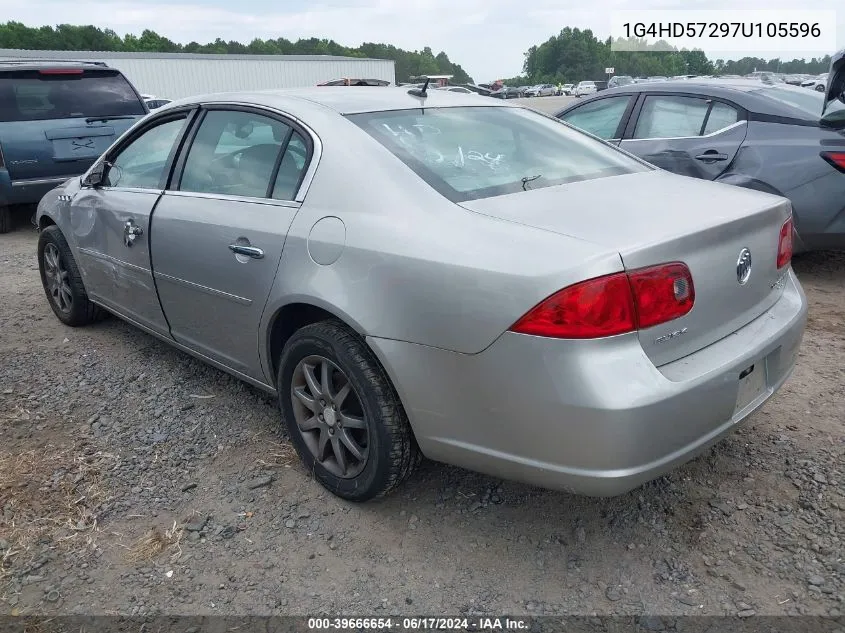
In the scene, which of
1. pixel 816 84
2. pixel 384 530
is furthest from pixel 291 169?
pixel 816 84

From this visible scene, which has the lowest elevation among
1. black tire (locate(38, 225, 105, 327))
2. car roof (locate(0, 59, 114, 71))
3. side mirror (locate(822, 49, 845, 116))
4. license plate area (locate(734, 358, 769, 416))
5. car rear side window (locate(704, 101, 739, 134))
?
black tire (locate(38, 225, 105, 327))

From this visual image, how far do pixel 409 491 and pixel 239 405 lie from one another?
3.89ft

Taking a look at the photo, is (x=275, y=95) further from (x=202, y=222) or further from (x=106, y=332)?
(x=106, y=332)

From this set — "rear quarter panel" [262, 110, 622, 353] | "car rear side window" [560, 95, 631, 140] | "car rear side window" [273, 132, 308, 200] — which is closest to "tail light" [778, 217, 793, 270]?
"rear quarter panel" [262, 110, 622, 353]

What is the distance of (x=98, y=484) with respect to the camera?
294 centimetres

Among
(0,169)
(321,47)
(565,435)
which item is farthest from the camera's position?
(321,47)

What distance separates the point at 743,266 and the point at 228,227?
6.48 feet

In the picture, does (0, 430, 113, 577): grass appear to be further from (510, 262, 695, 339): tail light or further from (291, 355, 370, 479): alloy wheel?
(510, 262, 695, 339): tail light

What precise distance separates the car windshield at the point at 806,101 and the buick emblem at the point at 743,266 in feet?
9.34

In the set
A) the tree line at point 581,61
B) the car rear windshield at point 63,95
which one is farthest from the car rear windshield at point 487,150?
the tree line at point 581,61

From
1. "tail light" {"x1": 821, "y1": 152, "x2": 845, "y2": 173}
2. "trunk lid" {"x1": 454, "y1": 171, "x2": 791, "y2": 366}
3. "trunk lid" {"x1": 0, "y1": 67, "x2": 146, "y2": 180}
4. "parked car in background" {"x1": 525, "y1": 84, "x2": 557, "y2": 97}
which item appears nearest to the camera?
"trunk lid" {"x1": 454, "y1": 171, "x2": 791, "y2": 366}

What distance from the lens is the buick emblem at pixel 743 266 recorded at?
236 cm

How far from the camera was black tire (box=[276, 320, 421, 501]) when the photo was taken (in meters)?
2.46

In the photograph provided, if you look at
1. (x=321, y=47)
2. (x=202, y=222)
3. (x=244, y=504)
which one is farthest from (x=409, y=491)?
(x=321, y=47)
